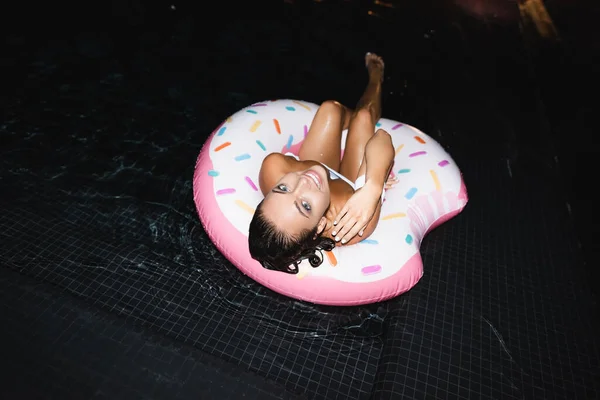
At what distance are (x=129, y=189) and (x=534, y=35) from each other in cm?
621

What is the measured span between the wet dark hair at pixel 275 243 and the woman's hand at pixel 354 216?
12 centimetres

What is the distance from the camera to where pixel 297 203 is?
2133 millimetres

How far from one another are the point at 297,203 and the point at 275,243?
21 centimetres

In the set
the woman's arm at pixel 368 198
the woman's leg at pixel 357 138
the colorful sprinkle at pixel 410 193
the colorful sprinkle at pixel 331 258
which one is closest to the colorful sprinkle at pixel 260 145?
the woman's leg at pixel 357 138

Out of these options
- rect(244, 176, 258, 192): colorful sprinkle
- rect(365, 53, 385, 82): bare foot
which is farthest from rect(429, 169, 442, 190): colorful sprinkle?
rect(244, 176, 258, 192): colorful sprinkle

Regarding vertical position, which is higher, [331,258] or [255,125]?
[255,125]

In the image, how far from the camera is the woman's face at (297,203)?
212 cm

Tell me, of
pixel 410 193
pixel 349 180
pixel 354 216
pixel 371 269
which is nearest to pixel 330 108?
pixel 349 180

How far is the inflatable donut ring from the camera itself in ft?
8.11

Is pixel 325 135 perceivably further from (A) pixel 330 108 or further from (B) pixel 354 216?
(B) pixel 354 216

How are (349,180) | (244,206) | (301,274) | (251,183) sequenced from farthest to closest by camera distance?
(349,180) < (251,183) < (244,206) < (301,274)

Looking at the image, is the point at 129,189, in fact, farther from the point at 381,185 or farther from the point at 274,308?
the point at 381,185

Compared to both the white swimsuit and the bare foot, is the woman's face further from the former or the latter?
the bare foot

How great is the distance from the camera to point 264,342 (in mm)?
2467
